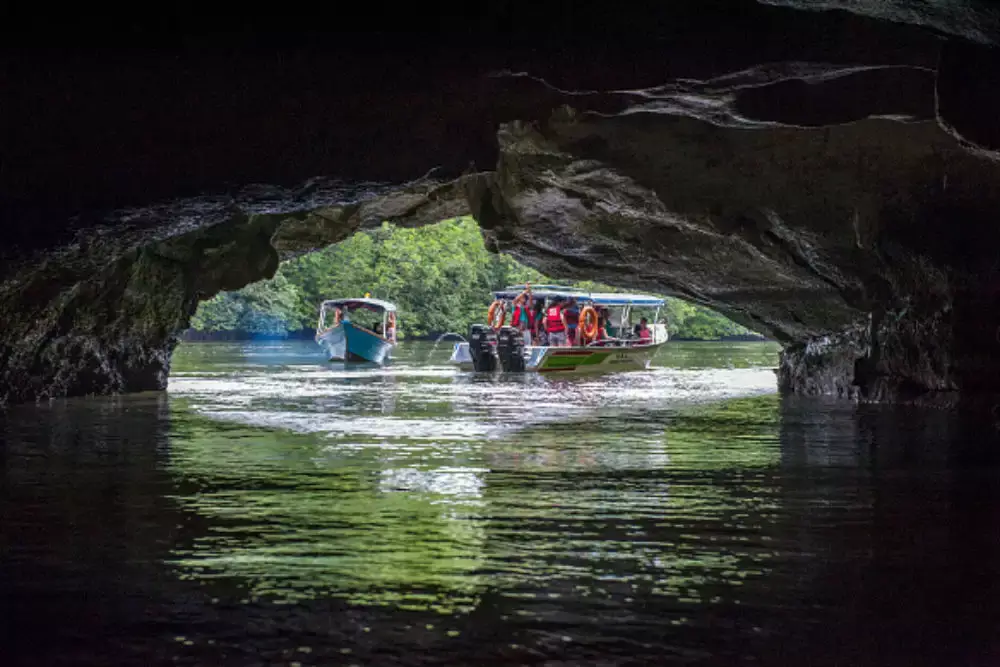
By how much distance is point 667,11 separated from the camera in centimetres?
715

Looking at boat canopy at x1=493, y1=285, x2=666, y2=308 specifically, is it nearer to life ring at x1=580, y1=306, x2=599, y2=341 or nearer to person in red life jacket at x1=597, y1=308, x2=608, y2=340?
life ring at x1=580, y1=306, x2=599, y2=341

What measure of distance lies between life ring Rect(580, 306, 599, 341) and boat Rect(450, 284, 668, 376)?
0.11ft

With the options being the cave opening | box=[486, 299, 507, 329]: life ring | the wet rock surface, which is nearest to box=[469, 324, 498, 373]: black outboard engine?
box=[486, 299, 507, 329]: life ring

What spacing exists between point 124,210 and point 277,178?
55.2 inches

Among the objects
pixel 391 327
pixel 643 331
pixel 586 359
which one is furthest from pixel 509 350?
pixel 391 327

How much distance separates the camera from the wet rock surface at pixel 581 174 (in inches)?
301

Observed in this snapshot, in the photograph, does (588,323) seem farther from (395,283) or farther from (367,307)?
(395,283)

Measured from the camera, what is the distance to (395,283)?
199 ft

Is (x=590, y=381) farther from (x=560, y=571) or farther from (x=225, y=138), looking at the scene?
(x=560, y=571)

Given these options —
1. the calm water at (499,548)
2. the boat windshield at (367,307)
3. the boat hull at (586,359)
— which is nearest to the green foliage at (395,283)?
the boat windshield at (367,307)

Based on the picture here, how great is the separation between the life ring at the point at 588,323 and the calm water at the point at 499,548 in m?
17.9

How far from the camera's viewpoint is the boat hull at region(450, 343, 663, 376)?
2630 cm

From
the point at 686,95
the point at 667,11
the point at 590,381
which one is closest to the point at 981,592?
the point at 667,11

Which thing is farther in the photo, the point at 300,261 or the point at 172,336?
the point at 300,261
